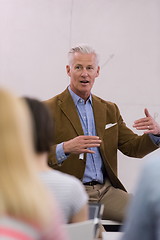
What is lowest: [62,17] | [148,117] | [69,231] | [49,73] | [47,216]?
[69,231]

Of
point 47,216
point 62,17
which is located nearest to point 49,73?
point 62,17

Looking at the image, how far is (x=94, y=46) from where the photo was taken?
3934mm

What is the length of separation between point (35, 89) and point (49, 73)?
0.53ft

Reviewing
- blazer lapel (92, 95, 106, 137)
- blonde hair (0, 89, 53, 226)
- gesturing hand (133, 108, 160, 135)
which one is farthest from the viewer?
blazer lapel (92, 95, 106, 137)

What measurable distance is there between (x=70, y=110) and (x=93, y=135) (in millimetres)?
215

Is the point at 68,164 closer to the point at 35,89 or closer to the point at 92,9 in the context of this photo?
the point at 35,89

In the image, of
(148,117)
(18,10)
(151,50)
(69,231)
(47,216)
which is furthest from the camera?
(151,50)

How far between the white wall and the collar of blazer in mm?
480

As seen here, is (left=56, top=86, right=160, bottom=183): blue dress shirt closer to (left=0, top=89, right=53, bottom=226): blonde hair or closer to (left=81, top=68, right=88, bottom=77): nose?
(left=81, top=68, right=88, bottom=77): nose

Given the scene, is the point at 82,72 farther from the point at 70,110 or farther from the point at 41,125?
the point at 41,125

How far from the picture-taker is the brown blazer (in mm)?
3225

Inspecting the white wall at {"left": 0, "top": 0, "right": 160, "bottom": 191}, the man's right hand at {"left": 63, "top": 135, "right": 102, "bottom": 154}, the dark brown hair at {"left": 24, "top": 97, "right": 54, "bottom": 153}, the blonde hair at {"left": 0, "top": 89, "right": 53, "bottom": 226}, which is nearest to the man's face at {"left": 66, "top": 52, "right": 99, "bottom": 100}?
the white wall at {"left": 0, "top": 0, "right": 160, "bottom": 191}

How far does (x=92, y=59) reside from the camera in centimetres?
342

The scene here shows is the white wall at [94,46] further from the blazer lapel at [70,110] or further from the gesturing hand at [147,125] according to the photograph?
the gesturing hand at [147,125]
